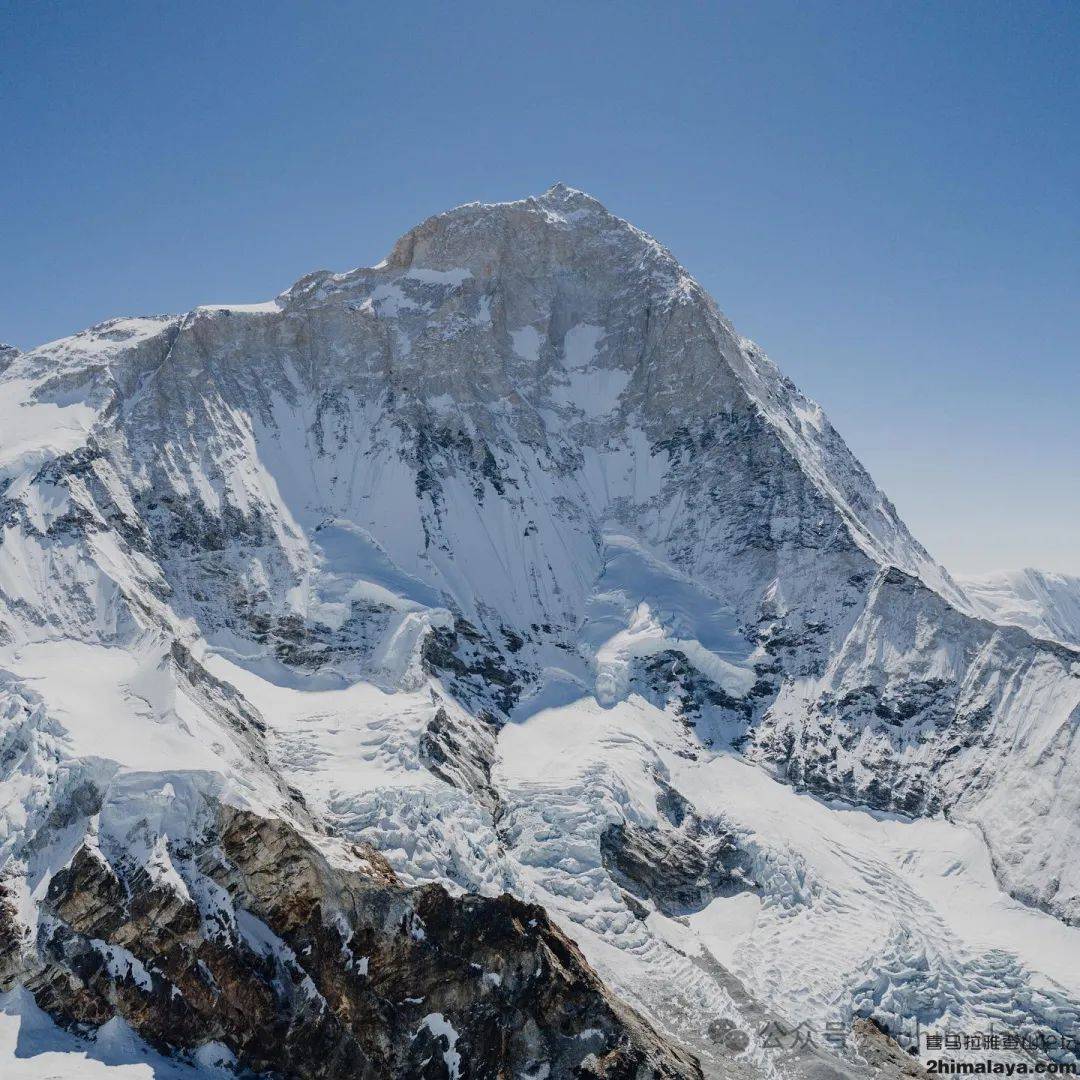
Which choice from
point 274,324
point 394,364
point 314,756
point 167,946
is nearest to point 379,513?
point 394,364

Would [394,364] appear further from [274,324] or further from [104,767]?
[104,767]

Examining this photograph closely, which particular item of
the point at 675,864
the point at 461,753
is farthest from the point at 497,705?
the point at 675,864

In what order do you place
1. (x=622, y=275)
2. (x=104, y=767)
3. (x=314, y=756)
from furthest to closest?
(x=622, y=275) < (x=314, y=756) < (x=104, y=767)

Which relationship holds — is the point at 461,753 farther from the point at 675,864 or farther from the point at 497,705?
the point at 675,864

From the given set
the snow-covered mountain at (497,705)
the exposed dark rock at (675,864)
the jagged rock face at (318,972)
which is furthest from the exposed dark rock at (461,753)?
the jagged rock face at (318,972)

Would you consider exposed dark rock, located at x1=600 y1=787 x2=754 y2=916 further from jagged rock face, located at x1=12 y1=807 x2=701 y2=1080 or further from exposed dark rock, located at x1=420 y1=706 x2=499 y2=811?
jagged rock face, located at x1=12 y1=807 x2=701 y2=1080

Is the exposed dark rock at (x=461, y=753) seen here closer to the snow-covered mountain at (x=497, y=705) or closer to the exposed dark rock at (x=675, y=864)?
the snow-covered mountain at (x=497, y=705)

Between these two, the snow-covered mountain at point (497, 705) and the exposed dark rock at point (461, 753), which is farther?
the exposed dark rock at point (461, 753)

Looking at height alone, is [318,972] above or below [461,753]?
below
